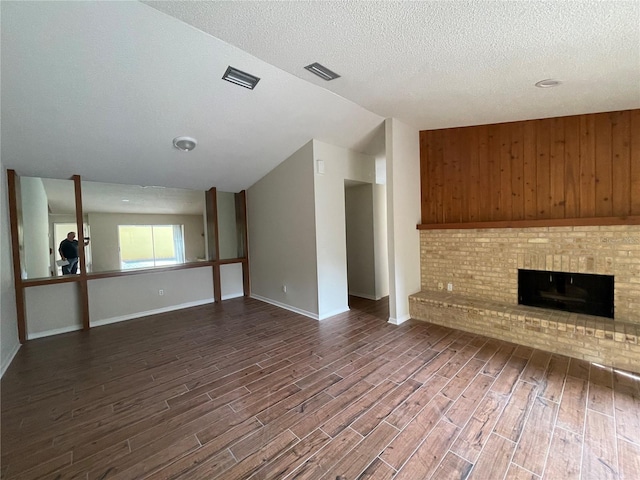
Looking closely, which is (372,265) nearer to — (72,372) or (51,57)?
(72,372)

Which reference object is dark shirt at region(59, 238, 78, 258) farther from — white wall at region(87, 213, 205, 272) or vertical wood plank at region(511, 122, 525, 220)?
vertical wood plank at region(511, 122, 525, 220)

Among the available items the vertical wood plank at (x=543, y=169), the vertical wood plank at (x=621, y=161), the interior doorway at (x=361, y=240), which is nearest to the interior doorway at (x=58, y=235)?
the interior doorway at (x=361, y=240)

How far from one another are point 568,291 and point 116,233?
6.79 meters

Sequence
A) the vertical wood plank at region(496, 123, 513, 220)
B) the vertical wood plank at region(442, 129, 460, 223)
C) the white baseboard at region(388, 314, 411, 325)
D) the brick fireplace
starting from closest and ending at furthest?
the brick fireplace → the vertical wood plank at region(496, 123, 513, 220) → the white baseboard at region(388, 314, 411, 325) → the vertical wood plank at region(442, 129, 460, 223)

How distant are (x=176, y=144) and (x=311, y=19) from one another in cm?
246

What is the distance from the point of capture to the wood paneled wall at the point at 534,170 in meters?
3.03

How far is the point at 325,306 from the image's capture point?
13.9 feet

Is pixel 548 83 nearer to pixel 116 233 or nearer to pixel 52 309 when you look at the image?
pixel 116 233

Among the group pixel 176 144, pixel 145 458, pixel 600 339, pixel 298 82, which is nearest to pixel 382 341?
pixel 600 339

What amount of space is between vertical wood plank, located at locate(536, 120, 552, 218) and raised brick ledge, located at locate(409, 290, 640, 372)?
129cm

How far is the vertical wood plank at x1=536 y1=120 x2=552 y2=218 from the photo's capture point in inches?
134

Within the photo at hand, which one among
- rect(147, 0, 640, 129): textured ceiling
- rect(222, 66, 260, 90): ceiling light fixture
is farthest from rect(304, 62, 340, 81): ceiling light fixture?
rect(222, 66, 260, 90): ceiling light fixture

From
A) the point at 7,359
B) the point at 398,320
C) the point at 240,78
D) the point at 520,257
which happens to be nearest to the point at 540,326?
the point at 520,257

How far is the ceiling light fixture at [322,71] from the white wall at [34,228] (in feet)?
13.7
